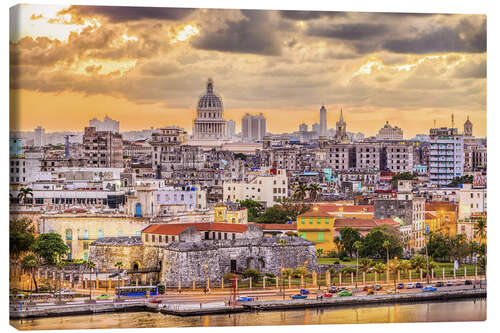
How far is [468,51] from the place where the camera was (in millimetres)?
17672

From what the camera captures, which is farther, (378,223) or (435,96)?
(378,223)

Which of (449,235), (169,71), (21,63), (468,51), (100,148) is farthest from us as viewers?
(100,148)

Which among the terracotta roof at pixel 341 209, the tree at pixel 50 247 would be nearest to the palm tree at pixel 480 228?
the terracotta roof at pixel 341 209

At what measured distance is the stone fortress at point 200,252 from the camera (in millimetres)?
18391

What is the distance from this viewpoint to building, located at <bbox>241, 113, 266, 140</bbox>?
2653 centimetres

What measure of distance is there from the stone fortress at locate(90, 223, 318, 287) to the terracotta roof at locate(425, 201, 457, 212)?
5322 mm

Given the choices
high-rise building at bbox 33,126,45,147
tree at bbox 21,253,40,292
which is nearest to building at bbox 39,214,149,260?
high-rise building at bbox 33,126,45,147

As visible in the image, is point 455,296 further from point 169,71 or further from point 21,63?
point 21,63

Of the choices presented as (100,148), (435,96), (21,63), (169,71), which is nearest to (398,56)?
(435,96)

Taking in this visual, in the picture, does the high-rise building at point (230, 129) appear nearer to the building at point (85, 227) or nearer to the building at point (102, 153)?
the building at point (102, 153)

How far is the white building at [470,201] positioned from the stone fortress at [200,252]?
438cm

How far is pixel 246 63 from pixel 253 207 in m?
7.30

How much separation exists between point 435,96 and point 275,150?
20.5m

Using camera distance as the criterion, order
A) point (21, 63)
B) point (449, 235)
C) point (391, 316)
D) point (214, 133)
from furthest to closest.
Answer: point (214, 133)
point (449, 235)
point (391, 316)
point (21, 63)
